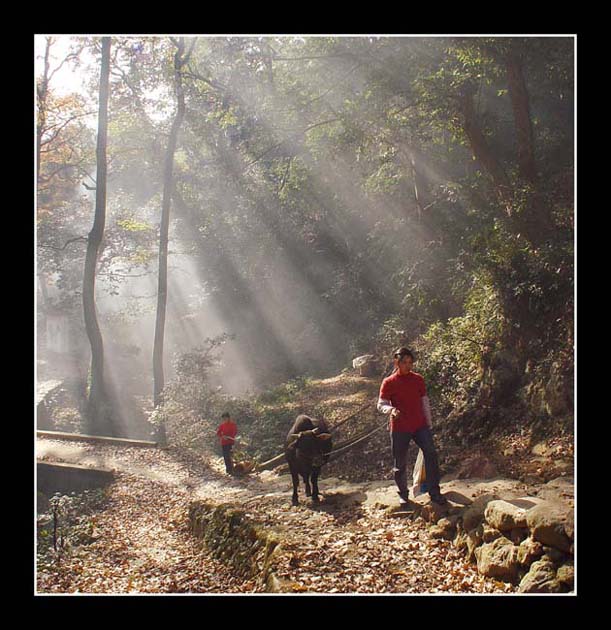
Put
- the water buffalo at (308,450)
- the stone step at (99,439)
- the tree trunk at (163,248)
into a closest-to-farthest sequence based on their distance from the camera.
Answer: the water buffalo at (308,450), the stone step at (99,439), the tree trunk at (163,248)

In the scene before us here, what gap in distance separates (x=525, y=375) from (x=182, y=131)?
1355 centimetres

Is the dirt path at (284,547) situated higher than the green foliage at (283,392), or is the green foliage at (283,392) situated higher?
the green foliage at (283,392)

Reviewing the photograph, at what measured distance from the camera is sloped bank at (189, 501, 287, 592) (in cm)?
591

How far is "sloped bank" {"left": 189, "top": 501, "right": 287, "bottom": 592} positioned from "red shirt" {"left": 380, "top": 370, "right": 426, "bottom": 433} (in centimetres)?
199

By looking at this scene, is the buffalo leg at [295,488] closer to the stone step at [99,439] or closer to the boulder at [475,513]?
the boulder at [475,513]

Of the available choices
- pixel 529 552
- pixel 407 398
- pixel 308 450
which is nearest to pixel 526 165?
pixel 407 398

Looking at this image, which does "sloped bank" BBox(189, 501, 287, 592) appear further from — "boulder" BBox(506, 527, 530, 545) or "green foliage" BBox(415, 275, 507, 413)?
"green foliage" BBox(415, 275, 507, 413)

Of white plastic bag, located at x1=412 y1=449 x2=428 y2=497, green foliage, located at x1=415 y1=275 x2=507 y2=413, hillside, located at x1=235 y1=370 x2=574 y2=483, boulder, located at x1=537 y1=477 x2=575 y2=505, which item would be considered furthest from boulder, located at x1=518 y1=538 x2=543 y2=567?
green foliage, located at x1=415 y1=275 x2=507 y2=413

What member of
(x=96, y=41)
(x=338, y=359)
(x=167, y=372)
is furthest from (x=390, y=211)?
(x=167, y=372)

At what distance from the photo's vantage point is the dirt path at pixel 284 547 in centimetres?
527

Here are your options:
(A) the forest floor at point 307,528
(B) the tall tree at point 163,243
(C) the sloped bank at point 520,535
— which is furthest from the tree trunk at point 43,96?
(C) the sloped bank at point 520,535

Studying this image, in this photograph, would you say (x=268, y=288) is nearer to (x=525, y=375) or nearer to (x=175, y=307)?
(x=175, y=307)

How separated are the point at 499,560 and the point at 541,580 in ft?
1.35

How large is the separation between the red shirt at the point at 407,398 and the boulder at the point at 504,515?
1.26m
